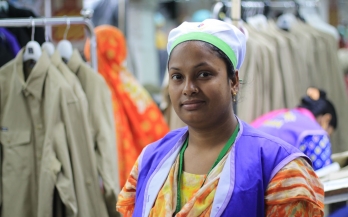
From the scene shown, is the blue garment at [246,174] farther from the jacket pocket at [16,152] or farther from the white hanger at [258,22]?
the white hanger at [258,22]

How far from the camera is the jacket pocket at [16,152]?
2754mm

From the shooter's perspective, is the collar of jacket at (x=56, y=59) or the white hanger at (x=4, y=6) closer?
the collar of jacket at (x=56, y=59)

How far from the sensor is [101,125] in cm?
300

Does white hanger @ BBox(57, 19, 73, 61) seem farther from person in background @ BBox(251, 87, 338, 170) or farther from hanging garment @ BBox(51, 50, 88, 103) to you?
person in background @ BBox(251, 87, 338, 170)

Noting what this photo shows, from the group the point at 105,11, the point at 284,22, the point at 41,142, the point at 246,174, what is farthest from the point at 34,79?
the point at 105,11

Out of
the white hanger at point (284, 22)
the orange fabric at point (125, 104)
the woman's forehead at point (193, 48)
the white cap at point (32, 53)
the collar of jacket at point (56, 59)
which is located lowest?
the orange fabric at point (125, 104)

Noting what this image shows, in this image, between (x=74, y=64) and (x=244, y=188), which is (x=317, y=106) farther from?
(x=244, y=188)

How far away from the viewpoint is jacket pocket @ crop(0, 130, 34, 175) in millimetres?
2754

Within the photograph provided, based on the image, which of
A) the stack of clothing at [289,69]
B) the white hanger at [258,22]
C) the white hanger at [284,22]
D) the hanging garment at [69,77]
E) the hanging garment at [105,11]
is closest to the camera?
the hanging garment at [69,77]

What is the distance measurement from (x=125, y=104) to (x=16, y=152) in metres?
1.31

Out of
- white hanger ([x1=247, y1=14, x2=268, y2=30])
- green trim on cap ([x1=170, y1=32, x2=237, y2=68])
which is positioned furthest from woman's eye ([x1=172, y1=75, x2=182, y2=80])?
white hanger ([x1=247, y1=14, x2=268, y2=30])

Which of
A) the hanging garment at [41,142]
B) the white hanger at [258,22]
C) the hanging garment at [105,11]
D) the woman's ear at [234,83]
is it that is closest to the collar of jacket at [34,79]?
the hanging garment at [41,142]

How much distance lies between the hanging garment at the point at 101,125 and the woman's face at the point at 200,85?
1412 millimetres

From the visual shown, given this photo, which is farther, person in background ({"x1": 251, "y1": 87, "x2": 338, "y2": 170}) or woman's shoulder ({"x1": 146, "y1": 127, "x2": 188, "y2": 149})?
person in background ({"x1": 251, "y1": 87, "x2": 338, "y2": 170})
